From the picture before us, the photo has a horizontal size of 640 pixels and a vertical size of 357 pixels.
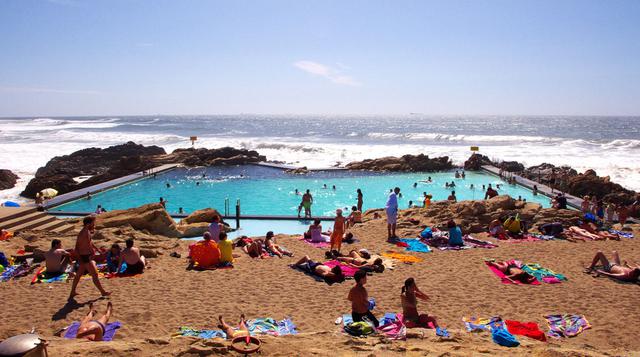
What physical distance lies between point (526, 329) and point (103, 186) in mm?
21060

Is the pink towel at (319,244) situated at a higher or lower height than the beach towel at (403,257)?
lower

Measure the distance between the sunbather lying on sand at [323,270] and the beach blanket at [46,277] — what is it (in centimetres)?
446

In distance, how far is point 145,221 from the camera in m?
12.4

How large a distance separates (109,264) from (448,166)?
27228mm

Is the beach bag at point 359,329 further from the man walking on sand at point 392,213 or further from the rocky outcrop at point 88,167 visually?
the rocky outcrop at point 88,167

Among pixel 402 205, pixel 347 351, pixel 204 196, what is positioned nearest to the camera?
pixel 347 351

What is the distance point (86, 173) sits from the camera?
31.5m


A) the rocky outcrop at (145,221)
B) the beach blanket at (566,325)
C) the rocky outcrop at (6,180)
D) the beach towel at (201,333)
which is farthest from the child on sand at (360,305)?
the rocky outcrop at (6,180)

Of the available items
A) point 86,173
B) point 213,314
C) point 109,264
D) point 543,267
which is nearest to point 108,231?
point 109,264

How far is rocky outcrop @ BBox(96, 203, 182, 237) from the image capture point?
39.9 feet

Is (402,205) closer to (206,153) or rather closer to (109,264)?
(109,264)

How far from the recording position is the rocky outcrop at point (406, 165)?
31078mm

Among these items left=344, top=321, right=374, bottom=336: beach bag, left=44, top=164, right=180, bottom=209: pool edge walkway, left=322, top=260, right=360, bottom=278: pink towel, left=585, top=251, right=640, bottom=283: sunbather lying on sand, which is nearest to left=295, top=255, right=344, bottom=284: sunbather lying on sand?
left=322, top=260, right=360, bottom=278: pink towel

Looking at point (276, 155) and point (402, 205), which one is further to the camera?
point (276, 155)
